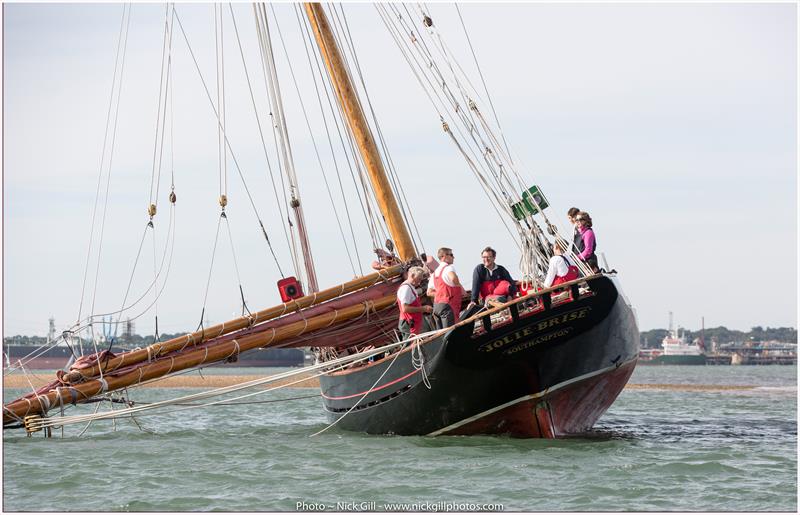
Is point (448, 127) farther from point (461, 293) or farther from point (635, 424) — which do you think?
point (635, 424)

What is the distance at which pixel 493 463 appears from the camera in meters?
15.7

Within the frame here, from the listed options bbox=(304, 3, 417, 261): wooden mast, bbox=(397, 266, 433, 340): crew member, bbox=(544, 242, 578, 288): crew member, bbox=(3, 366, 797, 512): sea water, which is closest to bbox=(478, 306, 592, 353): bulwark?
bbox=(544, 242, 578, 288): crew member

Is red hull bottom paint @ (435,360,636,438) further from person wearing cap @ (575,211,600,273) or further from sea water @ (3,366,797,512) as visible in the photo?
person wearing cap @ (575,211,600,273)

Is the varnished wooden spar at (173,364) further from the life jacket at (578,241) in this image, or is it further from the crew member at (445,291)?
the life jacket at (578,241)

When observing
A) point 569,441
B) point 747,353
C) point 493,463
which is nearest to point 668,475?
point 493,463

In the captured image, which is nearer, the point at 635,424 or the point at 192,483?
the point at 192,483

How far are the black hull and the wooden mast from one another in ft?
10.3

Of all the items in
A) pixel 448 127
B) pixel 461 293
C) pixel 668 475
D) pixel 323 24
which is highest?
pixel 323 24

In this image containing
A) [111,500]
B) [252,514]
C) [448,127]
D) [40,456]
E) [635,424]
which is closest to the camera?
[252,514]

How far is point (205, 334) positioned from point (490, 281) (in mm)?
4930

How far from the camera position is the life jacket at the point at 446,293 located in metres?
18.3

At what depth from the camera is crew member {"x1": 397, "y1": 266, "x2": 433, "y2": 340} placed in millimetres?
18266

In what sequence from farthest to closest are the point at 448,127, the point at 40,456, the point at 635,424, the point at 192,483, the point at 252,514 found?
1. the point at 635,424
2. the point at 448,127
3. the point at 40,456
4. the point at 192,483
5. the point at 252,514

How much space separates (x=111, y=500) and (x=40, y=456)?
190 inches
